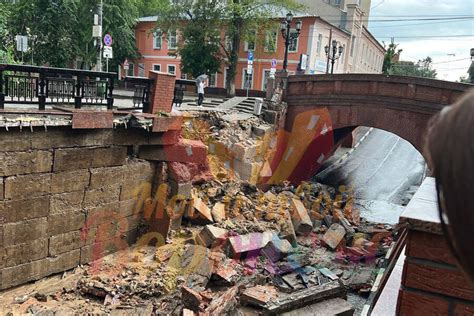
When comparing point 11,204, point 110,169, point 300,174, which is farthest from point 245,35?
point 11,204

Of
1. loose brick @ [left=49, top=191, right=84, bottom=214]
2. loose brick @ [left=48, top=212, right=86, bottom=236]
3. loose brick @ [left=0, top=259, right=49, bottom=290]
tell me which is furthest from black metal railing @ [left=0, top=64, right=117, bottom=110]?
loose brick @ [left=0, top=259, right=49, bottom=290]

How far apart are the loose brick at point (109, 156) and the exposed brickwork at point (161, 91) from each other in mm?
1224

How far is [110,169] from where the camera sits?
8.57 m

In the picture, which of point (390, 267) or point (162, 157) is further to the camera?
point (162, 157)

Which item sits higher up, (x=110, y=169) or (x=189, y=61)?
(x=189, y=61)

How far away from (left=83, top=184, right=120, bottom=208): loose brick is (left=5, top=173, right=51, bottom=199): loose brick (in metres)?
0.89

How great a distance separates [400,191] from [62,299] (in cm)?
1763

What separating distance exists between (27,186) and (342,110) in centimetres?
1425

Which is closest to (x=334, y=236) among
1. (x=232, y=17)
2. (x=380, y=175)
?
(x=380, y=175)

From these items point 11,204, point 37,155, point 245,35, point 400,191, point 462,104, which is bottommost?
point 400,191

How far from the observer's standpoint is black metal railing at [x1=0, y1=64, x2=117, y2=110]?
7512 millimetres

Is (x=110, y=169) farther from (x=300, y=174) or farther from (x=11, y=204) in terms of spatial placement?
(x=300, y=174)

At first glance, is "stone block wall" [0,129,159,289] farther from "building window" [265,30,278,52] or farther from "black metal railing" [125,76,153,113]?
"building window" [265,30,278,52]

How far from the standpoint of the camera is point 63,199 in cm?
779
